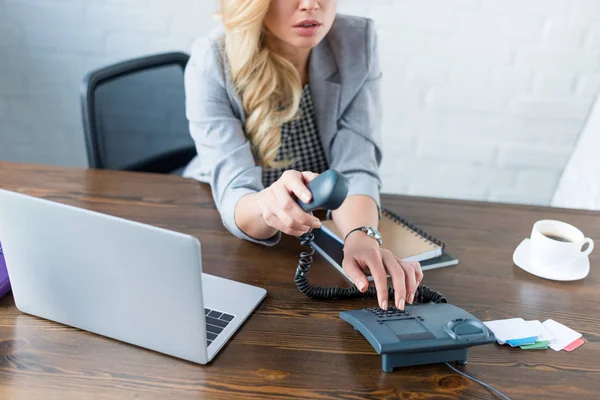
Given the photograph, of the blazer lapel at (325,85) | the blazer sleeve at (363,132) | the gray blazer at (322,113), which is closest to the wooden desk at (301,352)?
the gray blazer at (322,113)

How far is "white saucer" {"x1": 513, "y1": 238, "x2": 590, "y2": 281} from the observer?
3.72 ft

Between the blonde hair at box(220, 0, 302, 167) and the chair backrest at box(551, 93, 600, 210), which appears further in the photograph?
the chair backrest at box(551, 93, 600, 210)

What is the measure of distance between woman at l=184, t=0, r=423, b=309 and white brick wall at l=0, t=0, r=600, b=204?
2.57 feet

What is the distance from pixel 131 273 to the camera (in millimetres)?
818

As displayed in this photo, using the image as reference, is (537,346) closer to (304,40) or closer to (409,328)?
(409,328)

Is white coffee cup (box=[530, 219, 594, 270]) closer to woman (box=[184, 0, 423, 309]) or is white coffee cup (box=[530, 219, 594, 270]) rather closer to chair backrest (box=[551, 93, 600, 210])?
woman (box=[184, 0, 423, 309])

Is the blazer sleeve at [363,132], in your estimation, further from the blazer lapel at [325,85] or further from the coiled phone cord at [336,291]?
the coiled phone cord at [336,291]

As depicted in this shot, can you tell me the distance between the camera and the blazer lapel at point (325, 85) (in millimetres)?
1463

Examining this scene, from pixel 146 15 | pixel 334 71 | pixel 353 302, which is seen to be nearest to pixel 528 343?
pixel 353 302

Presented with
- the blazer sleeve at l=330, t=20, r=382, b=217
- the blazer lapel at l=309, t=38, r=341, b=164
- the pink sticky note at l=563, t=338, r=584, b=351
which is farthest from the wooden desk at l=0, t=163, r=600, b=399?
the blazer lapel at l=309, t=38, r=341, b=164

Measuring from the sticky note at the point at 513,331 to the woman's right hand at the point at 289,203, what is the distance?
32cm

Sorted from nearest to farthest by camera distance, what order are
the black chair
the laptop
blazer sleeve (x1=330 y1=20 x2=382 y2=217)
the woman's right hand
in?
the laptop → the woman's right hand → blazer sleeve (x1=330 y1=20 x2=382 y2=217) → the black chair

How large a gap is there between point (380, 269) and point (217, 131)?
1.67ft

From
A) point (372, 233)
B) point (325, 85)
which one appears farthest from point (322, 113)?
point (372, 233)
